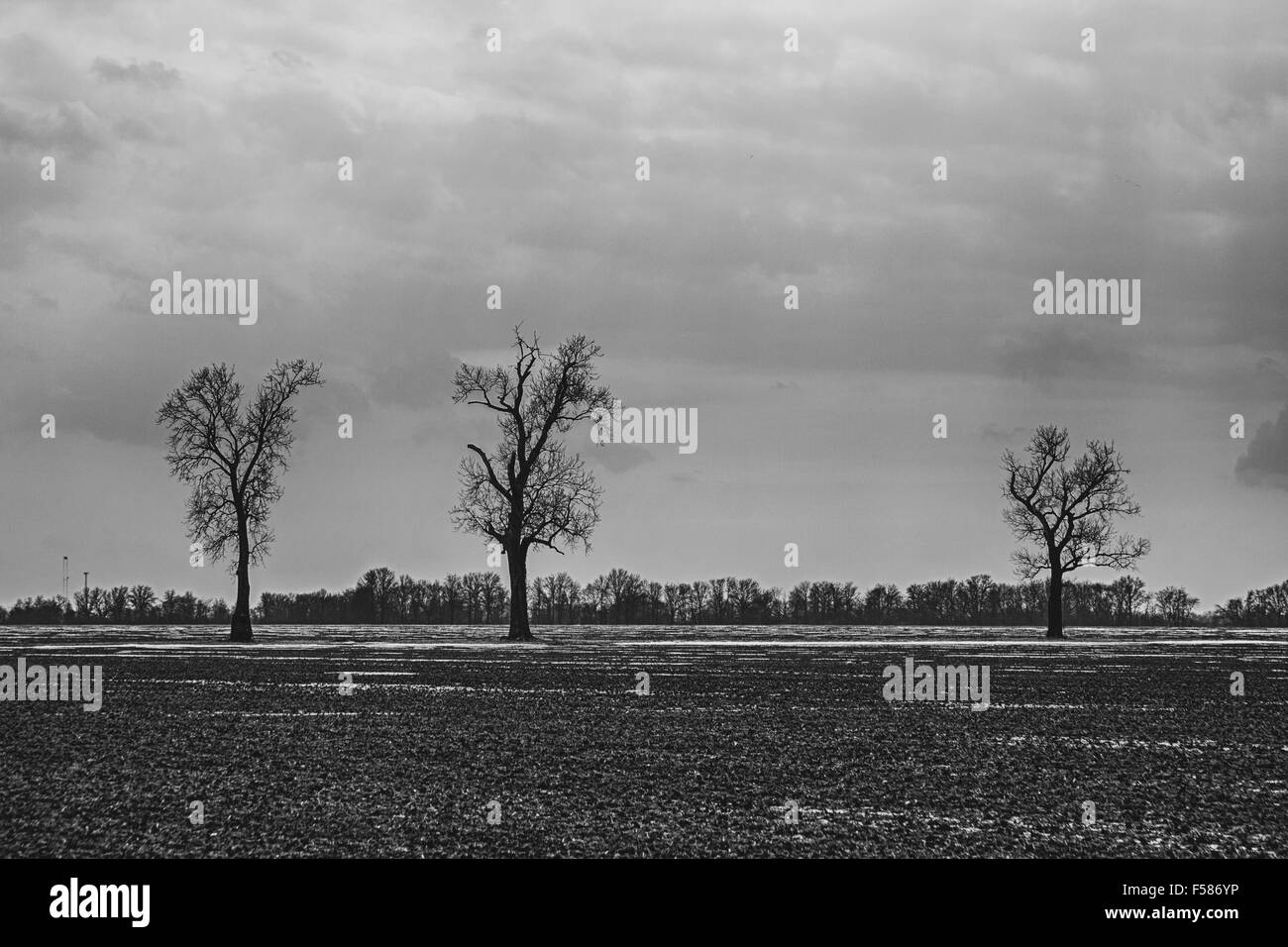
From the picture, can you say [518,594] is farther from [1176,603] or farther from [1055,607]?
[1176,603]

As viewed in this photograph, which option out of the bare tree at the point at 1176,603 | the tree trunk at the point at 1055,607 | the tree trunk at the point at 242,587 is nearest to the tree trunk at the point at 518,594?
the tree trunk at the point at 242,587

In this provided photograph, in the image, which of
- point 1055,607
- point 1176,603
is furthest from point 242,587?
point 1176,603

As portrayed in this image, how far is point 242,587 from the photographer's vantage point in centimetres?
5550

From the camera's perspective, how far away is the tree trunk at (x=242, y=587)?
175 feet

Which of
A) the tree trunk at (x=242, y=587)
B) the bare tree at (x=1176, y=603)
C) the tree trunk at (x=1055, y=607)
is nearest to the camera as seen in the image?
the tree trunk at (x=242, y=587)

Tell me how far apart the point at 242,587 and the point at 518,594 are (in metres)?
12.8

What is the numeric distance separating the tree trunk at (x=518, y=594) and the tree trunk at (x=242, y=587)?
466 inches

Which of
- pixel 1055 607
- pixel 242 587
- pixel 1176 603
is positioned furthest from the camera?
pixel 1176 603

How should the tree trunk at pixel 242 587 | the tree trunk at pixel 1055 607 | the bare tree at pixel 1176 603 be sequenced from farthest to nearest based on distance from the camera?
the bare tree at pixel 1176 603
the tree trunk at pixel 1055 607
the tree trunk at pixel 242 587

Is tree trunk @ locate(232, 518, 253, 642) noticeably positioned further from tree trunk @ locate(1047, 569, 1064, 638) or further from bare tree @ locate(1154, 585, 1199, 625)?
bare tree @ locate(1154, 585, 1199, 625)

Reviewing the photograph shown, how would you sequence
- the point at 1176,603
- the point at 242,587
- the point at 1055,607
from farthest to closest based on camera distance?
the point at 1176,603
the point at 1055,607
the point at 242,587

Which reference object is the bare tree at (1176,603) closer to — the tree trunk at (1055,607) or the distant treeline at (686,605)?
the distant treeline at (686,605)
